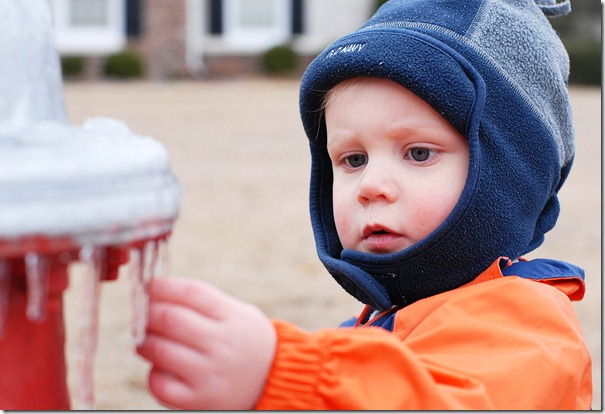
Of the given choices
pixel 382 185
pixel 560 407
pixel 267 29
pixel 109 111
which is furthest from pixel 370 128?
pixel 267 29

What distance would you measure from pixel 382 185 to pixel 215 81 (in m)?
20.0

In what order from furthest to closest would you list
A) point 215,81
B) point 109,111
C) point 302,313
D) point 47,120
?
point 215,81 → point 109,111 → point 302,313 → point 47,120

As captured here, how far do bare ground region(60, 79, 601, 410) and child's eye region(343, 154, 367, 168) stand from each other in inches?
32.5

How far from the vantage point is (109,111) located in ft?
46.4

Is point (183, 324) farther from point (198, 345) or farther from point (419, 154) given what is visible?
point (419, 154)

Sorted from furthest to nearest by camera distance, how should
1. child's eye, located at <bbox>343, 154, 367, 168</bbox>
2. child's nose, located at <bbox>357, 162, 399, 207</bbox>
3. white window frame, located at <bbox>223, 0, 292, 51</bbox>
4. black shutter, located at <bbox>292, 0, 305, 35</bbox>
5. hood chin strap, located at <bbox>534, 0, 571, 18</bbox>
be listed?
black shutter, located at <bbox>292, 0, 305, 35</bbox> → white window frame, located at <bbox>223, 0, 292, 51</bbox> → hood chin strap, located at <bbox>534, 0, 571, 18</bbox> → child's eye, located at <bbox>343, 154, 367, 168</bbox> → child's nose, located at <bbox>357, 162, 399, 207</bbox>

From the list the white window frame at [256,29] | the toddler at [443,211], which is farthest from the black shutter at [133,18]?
the toddler at [443,211]

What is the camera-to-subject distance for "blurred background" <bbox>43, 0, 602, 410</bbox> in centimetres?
526

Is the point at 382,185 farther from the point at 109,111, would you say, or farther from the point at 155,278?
the point at 109,111

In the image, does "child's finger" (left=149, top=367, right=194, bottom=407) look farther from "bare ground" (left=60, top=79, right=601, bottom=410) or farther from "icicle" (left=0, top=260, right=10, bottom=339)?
"bare ground" (left=60, top=79, right=601, bottom=410)

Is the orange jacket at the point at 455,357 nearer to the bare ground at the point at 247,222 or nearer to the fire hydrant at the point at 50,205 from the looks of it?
the fire hydrant at the point at 50,205

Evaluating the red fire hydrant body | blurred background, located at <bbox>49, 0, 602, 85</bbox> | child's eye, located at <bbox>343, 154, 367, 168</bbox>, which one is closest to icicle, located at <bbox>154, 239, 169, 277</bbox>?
the red fire hydrant body

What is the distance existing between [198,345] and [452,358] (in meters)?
0.54

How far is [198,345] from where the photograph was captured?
1061mm
